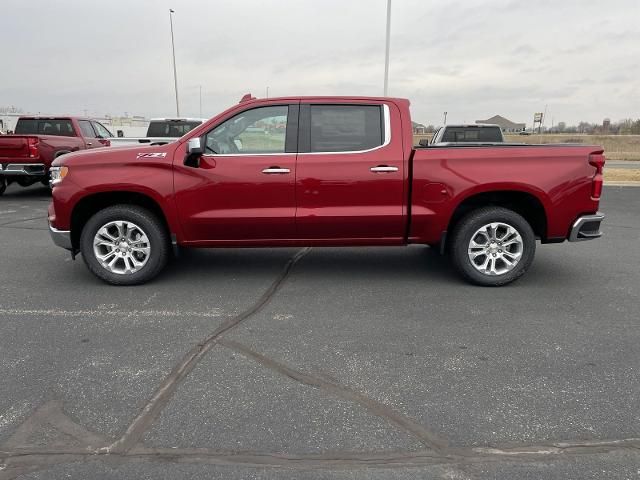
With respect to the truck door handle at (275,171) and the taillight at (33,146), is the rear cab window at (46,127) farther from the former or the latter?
the truck door handle at (275,171)

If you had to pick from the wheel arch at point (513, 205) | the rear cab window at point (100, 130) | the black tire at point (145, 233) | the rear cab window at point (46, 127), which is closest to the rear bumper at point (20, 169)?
the rear cab window at point (46, 127)

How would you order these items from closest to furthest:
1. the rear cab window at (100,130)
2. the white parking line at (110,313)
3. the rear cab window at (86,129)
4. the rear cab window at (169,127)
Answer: the white parking line at (110,313)
the rear cab window at (86,129)
the rear cab window at (169,127)
the rear cab window at (100,130)

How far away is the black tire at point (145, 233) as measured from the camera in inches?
193

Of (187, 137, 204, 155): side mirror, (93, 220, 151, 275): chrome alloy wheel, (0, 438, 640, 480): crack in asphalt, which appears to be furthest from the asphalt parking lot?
(187, 137, 204, 155): side mirror

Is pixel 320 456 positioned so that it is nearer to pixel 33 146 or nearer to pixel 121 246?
pixel 121 246

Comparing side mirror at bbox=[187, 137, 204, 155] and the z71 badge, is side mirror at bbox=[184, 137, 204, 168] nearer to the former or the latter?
side mirror at bbox=[187, 137, 204, 155]

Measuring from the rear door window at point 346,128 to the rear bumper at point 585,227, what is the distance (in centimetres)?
214

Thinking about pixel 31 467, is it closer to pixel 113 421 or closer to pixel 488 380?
pixel 113 421

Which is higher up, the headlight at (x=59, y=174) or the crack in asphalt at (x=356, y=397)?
the headlight at (x=59, y=174)

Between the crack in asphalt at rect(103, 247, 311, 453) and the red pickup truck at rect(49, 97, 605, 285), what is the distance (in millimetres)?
955

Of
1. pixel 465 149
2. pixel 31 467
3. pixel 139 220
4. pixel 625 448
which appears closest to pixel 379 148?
pixel 465 149

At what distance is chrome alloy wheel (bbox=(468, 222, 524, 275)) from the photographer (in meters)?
4.98

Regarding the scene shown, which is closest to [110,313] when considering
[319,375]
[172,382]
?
[172,382]

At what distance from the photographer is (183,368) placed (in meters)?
3.30
